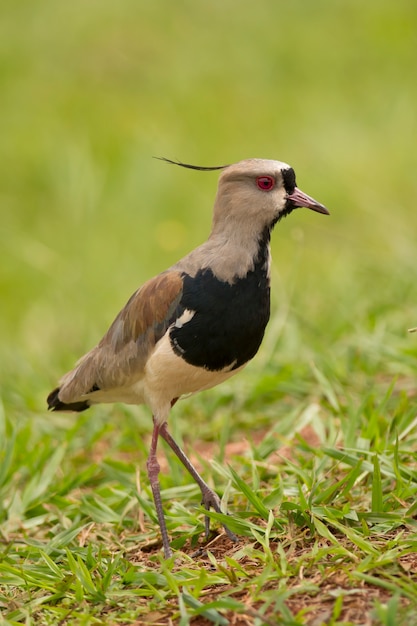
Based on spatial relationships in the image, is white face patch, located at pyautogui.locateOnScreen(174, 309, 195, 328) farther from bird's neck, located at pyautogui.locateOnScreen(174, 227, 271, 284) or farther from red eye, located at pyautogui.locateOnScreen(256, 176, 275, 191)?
red eye, located at pyautogui.locateOnScreen(256, 176, 275, 191)

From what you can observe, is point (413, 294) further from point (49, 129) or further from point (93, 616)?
point (49, 129)

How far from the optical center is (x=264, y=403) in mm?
5570

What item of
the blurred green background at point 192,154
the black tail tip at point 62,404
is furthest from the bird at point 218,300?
the blurred green background at point 192,154

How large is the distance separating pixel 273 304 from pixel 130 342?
2.53 m

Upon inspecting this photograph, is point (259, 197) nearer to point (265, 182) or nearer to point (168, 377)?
point (265, 182)

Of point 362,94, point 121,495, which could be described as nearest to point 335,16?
point 362,94

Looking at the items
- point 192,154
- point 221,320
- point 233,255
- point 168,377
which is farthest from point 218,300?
point 192,154

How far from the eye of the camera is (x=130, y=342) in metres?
4.31

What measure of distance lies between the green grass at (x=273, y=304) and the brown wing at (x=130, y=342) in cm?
51

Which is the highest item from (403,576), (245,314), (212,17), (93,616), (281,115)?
(212,17)

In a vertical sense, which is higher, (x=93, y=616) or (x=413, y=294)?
(x=413, y=294)

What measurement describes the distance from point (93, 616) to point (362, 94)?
877 cm

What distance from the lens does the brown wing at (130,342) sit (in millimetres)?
4109

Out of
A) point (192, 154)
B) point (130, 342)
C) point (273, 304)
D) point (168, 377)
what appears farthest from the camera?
point (192, 154)
